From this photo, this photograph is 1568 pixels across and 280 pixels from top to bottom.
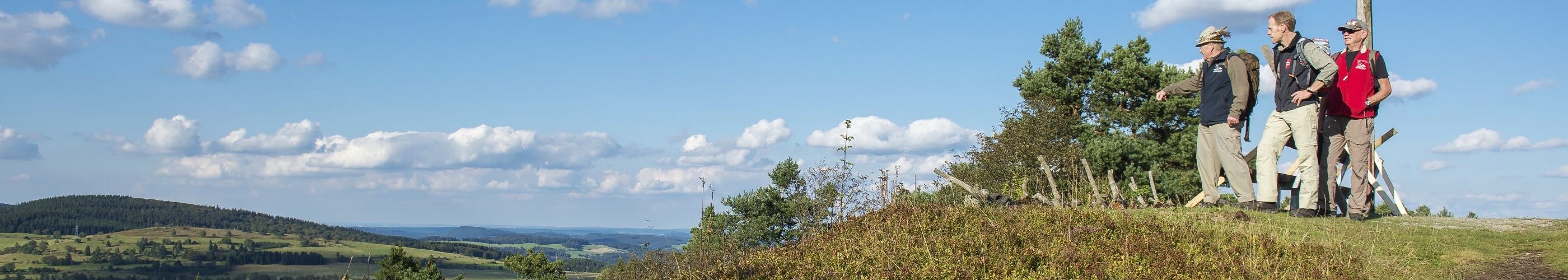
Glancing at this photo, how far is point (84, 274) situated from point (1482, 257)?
199 meters

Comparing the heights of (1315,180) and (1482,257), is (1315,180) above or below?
above

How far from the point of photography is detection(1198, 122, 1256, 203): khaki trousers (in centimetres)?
977

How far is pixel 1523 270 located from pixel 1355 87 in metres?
2.66

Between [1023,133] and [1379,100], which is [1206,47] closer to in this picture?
[1379,100]

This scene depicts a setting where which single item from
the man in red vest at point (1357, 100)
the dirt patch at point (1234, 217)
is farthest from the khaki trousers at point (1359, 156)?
the dirt patch at point (1234, 217)

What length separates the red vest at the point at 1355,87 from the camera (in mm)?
9219

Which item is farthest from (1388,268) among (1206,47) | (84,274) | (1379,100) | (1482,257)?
(84,274)

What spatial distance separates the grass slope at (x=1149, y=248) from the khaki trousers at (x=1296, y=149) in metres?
0.32

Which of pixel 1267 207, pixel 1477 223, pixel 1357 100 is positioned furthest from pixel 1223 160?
pixel 1477 223

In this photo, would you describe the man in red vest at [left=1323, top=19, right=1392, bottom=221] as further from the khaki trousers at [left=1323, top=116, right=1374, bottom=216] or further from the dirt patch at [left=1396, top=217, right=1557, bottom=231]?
the dirt patch at [left=1396, top=217, right=1557, bottom=231]

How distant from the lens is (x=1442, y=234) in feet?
27.1

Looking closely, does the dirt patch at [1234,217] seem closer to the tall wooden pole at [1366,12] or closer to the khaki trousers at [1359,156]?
the khaki trousers at [1359,156]

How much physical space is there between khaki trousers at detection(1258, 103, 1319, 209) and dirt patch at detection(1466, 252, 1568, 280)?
1.90m

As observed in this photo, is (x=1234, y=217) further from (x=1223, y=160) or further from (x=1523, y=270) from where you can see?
(x=1523, y=270)
